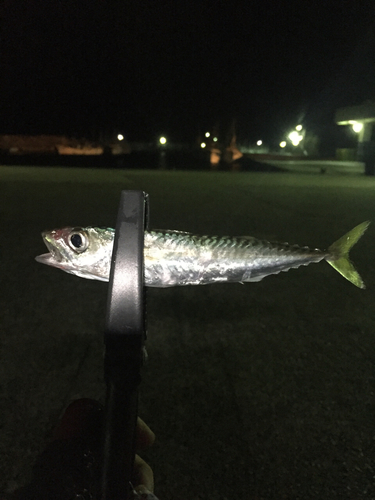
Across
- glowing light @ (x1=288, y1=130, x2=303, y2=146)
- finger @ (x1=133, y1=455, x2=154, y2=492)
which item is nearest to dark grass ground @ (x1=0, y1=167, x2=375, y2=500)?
finger @ (x1=133, y1=455, x2=154, y2=492)

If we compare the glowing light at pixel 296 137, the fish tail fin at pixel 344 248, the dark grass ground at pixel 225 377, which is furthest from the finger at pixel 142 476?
the glowing light at pixel 296 137

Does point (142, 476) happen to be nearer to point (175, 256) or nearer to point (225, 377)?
point (175, 256)

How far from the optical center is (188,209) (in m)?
9.58

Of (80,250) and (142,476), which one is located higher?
(80,250)

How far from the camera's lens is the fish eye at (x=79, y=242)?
1.06 meters

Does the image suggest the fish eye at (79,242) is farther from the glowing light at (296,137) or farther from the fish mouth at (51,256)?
the glowing light at (296,137)

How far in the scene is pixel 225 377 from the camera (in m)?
2.86

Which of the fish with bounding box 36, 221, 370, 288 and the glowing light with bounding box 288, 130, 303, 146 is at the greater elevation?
the glowing light with bounding box 288, 130, 303, 146

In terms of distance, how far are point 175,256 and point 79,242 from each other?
10.7 inches

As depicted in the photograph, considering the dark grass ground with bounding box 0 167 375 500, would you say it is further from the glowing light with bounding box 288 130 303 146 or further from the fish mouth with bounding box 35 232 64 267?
the glowing light with bounding box 288 130 303 146

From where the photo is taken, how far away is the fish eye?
1.06 m

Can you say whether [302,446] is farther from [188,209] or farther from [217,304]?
[188,209]

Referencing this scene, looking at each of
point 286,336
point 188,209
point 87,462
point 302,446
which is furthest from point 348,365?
point 188,209

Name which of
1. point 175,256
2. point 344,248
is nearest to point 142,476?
point 175,256
